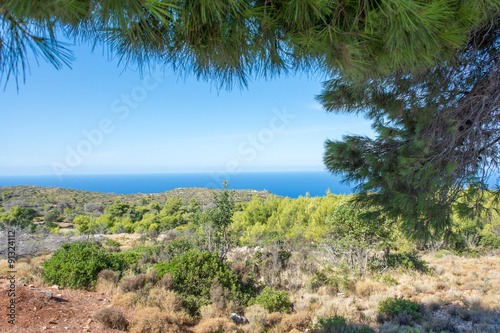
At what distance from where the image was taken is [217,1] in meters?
0.92

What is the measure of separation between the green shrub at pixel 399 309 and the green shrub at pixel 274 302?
189 centimetres

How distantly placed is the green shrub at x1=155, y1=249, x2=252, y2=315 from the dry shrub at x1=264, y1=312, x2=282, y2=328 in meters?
0.93

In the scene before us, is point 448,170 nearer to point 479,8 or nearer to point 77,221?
point 479,8

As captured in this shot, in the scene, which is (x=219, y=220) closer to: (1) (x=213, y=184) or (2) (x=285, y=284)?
(1) (x=213, y=184)

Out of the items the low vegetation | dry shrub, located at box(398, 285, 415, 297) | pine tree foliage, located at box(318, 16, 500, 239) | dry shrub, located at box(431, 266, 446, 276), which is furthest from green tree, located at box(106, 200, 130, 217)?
pine tree foliage, located at box(318, 16, 500, 239)

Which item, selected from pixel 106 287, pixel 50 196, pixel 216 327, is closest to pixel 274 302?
pixel 216 327

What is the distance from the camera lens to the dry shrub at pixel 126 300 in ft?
14.2

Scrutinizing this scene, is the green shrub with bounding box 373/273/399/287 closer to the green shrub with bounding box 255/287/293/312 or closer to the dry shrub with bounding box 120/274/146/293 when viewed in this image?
the green shrub with bounding box 255/287/293/312

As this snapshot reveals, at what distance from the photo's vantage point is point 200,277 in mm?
5711

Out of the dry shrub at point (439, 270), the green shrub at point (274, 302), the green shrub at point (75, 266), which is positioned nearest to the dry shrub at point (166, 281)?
the green shrub at point (75, 266)

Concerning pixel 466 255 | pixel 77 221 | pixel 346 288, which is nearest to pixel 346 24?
pixel 346 288

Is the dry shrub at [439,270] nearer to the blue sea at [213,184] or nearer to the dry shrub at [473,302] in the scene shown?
the dry shrub at [473,302]

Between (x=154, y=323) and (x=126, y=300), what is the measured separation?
113 cm

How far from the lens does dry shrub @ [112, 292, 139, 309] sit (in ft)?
14.2
